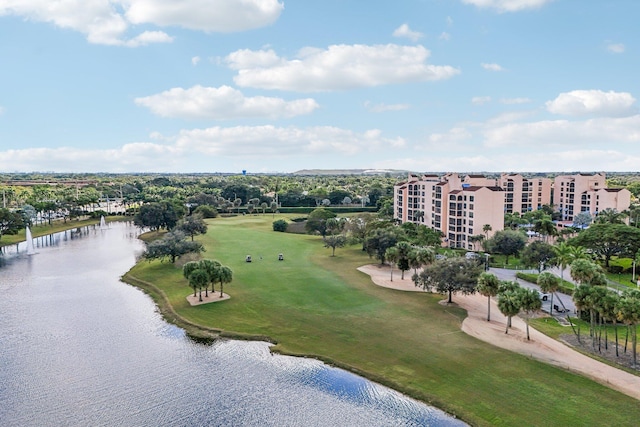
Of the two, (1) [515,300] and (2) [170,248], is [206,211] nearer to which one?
(2) [170,248]

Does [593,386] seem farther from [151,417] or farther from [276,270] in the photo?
[276,270]

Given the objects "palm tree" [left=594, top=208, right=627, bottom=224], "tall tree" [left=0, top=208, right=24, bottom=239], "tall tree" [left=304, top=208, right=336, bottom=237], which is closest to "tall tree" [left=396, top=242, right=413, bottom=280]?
"tall tree" [left=304, top=208, right=336, bottom=237]

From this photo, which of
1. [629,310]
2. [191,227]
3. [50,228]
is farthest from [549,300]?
[50,228]

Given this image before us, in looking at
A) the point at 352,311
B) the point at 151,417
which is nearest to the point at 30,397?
the point at 151,417

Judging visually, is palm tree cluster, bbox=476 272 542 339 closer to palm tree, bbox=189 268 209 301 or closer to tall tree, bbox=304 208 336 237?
palm tree, bbox=189 268 209 301

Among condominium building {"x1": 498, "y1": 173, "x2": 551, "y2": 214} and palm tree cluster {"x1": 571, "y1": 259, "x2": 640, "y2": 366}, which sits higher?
condominium building {"x1": 498, "y1": 173, "x2": 551, "y2": 214}

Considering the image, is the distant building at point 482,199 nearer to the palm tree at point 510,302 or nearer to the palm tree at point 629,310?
the palm tree at point 510,302
